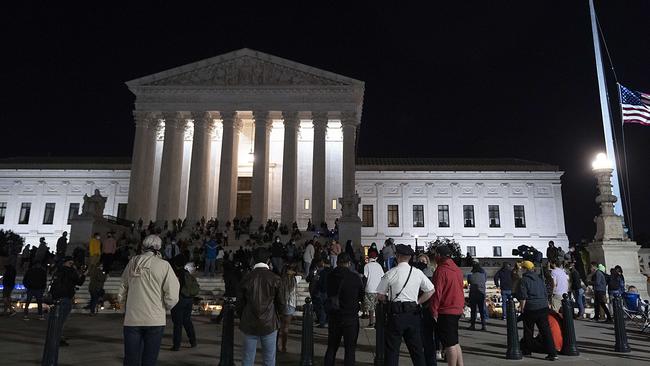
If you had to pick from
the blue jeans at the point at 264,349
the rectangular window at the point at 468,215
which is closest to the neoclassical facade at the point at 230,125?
the rectangular window at the point at 468,215

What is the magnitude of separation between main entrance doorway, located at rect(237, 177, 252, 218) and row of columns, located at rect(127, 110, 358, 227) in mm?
3937

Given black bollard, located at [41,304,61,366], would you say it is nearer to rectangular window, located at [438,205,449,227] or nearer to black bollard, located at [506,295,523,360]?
black bollard, located at [506,295,523,360]

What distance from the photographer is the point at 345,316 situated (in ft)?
24.1

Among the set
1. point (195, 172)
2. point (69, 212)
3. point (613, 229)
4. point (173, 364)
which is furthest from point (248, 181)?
point (173, 364)

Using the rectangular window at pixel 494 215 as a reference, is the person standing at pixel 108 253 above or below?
below

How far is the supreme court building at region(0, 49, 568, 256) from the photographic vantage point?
38.6m

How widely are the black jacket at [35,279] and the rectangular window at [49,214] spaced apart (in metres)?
42.2

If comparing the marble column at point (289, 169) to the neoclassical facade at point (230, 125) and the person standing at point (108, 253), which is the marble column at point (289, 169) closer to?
the neoclassical facade at point (230, 125)

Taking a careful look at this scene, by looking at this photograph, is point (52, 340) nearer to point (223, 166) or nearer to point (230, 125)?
point (223, 166)

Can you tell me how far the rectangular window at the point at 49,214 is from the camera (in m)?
51.7

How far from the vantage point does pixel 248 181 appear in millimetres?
44188

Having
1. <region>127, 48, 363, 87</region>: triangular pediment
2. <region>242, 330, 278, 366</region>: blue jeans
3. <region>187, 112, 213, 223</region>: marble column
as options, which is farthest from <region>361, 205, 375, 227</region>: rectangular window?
<region>242, 330, 278, 366</region>: blue jeans

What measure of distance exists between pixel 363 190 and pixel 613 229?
32713mm

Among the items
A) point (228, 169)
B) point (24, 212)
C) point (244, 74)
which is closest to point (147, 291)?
point (228, 169)
